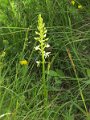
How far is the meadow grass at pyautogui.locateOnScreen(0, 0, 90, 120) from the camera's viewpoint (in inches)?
82.1

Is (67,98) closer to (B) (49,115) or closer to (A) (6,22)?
(B) (49,115)

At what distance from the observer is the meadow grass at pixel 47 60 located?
6.84 feet

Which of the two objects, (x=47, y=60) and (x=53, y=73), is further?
(x=47, y=60)

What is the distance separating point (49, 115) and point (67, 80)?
46cm

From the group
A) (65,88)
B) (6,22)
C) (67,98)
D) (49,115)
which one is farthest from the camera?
(6,22)

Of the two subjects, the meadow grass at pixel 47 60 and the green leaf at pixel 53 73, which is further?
the green leaf at pixel 53 73

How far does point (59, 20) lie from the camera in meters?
2.64

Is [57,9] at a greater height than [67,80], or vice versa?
[57,9]

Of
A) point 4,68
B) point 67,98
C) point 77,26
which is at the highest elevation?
point 77,26

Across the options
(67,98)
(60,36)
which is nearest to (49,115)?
(67,98)

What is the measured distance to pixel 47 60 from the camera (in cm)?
252

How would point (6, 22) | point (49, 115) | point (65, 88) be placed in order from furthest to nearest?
point (6, 22), point (65, 88), point (49, 115)

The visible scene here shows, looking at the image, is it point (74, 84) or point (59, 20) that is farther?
point (59, 20)

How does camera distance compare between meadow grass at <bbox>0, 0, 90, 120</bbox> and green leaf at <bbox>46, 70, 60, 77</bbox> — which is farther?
green leaf at <bbox>46, 70, 60, 77</bbox>
